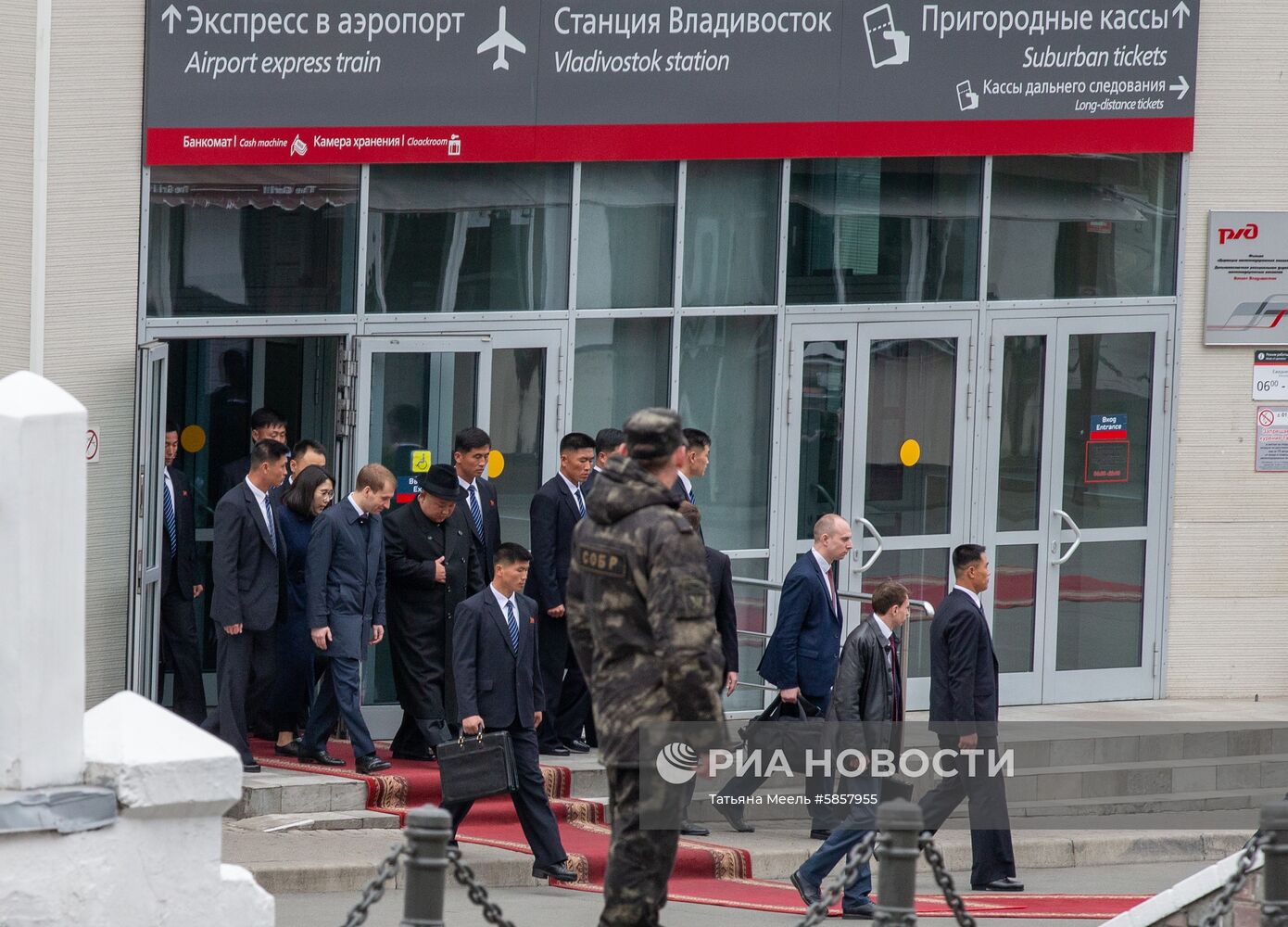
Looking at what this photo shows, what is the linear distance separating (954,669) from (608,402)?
3.93 meters

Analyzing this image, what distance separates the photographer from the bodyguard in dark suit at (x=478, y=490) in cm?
1215

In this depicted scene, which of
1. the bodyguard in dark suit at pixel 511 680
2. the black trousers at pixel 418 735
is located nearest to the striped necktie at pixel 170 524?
the black trousers at pixel 418 735

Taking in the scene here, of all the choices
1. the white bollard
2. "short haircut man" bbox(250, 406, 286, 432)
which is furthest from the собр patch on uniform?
"short haircut man" bbox(250, 406, 286, 432)

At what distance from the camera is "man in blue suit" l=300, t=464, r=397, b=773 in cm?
1145

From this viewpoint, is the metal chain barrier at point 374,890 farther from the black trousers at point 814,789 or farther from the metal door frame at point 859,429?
the metal door frame at point 859,429

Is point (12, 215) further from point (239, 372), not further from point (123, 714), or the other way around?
point (123, 714)

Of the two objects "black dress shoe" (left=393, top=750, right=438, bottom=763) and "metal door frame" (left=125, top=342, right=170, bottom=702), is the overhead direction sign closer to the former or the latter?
"metal door frame" (left=125, top=342, right=170, bottom=702)

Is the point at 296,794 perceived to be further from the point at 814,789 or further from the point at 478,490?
the point at 814,789

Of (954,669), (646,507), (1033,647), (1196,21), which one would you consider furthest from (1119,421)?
(646,507)

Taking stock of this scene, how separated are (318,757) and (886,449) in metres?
4.80

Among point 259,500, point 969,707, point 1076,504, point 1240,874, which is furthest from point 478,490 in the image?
point 1240,874

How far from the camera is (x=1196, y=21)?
1460cm

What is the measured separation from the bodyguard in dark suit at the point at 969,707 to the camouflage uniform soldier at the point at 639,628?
3708 mm

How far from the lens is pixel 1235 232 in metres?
14.8
